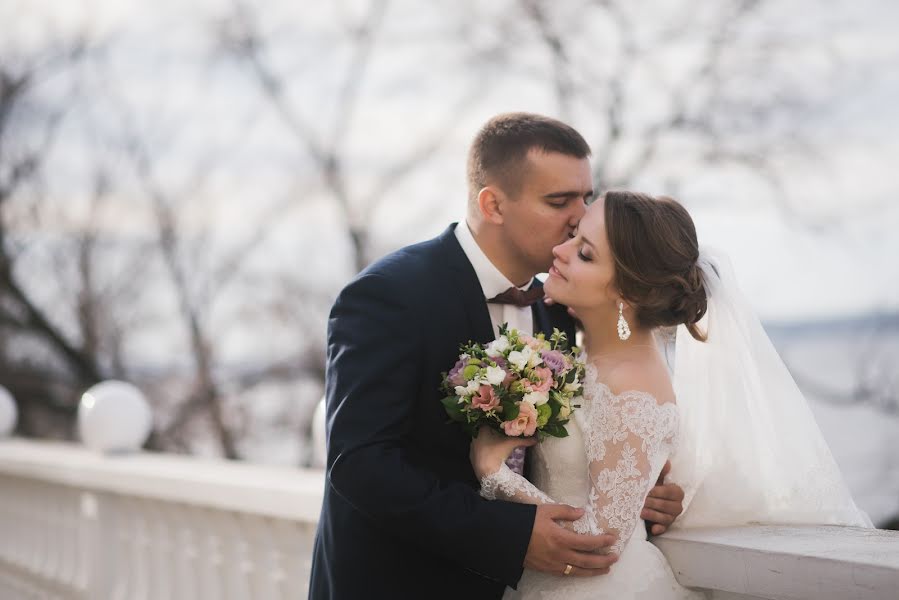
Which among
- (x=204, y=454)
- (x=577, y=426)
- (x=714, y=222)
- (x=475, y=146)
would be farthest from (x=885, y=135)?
(x=204, y=454)

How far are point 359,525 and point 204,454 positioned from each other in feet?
27.9

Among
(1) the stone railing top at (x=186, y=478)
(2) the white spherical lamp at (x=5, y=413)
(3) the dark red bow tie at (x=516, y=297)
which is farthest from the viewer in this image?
(2) the white spherical lamp at (x=5, y=413)

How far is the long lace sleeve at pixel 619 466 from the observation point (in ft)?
7.30

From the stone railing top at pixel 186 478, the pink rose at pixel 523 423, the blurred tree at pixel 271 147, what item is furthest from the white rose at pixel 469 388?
the blurred tree at pixel 271 147

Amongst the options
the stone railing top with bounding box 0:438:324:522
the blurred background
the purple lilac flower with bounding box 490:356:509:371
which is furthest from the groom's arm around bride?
the blurred background

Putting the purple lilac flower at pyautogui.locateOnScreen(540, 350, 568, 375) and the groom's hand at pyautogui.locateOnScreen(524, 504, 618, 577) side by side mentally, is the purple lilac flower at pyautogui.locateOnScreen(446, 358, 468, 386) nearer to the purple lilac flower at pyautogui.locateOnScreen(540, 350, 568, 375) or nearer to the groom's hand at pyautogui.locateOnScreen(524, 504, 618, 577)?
the purple lilac flower at pyautogui.locateOnScreen(540, 350, 568, 375)

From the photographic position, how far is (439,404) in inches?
95.9

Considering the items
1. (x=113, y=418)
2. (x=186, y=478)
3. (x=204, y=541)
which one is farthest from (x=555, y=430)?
(x=113, y=418)

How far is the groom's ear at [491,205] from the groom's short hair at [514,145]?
0.03 m

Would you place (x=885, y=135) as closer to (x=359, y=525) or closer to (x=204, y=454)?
(x=359, y=525)

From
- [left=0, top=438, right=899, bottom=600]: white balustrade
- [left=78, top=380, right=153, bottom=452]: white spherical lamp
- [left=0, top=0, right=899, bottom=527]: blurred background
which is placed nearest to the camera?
[left=0, top=438, right=899, bottom=600]: white balustrade

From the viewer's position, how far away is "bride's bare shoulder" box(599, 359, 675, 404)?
7.71 feet

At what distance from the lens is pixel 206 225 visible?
10.0 m

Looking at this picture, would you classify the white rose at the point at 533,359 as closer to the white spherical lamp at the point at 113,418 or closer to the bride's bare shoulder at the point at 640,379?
the bride's bare shoulder at the point at 640,379
